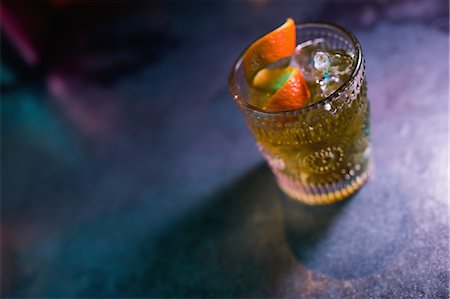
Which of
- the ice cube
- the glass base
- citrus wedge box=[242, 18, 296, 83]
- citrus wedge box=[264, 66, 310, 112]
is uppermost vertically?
citrus wedge box=[242, 18, 296, 83]

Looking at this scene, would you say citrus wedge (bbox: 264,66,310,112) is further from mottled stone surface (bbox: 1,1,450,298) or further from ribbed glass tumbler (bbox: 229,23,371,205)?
mottled stone surface (bbox: 1,1,450,298)

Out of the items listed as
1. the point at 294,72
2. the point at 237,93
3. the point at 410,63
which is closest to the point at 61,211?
the point at 237,93

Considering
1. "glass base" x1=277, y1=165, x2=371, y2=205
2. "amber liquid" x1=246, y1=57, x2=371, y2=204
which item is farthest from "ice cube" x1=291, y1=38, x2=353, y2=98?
"glass base" x1=277, y1=165, x2=371, y2=205

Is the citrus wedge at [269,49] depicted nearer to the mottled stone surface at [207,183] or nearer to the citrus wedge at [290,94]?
the citrus wedge at [290,94]

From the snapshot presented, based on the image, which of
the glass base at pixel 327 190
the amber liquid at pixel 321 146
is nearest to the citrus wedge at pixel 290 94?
the amber liquid at pixel 321 146

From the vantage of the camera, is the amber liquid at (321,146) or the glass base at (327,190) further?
the glass base at (327,190)

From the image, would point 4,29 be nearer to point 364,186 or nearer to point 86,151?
point 86,151
